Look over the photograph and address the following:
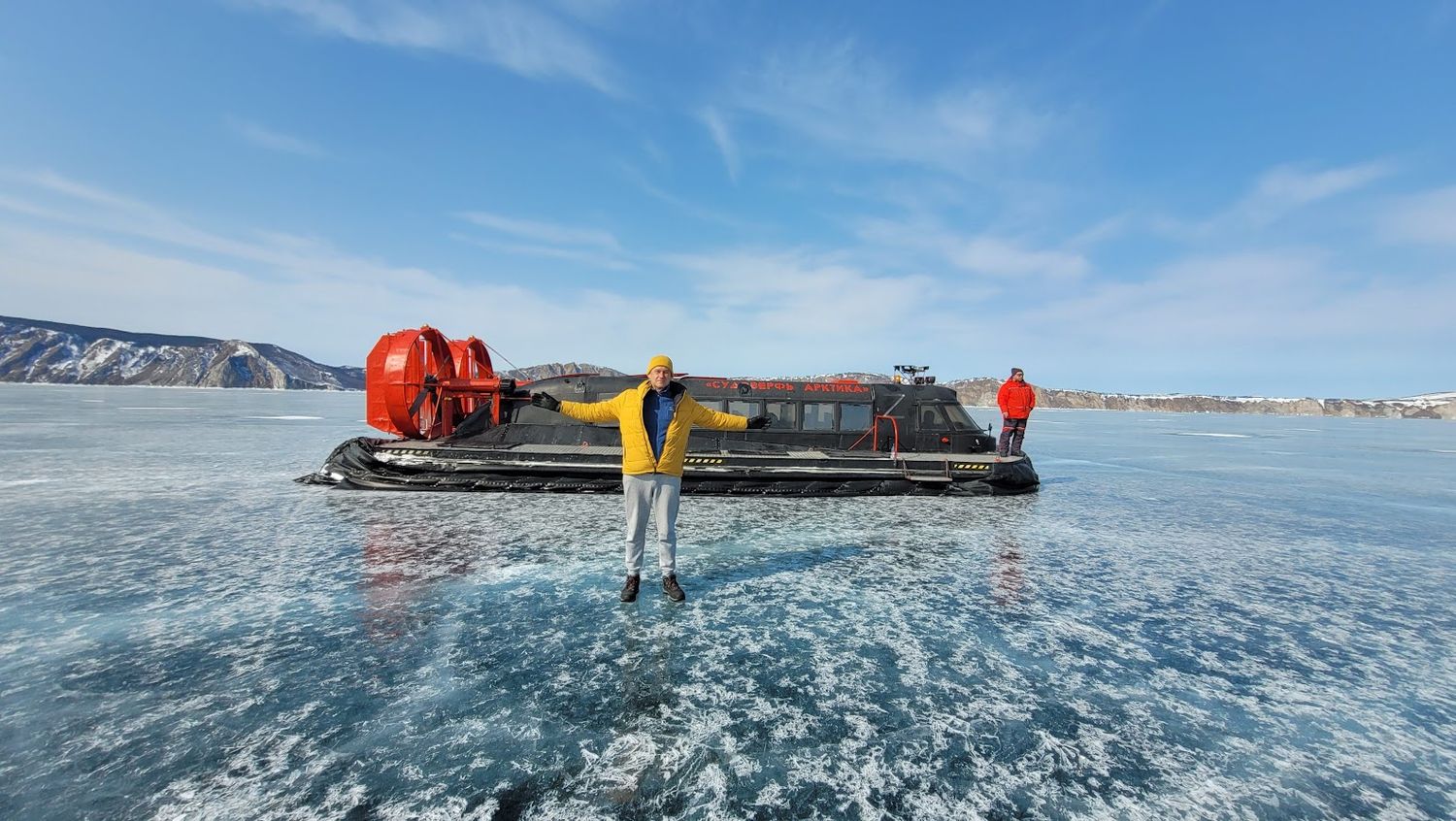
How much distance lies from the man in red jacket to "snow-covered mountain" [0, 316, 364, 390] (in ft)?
592

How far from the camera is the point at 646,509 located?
169 inches

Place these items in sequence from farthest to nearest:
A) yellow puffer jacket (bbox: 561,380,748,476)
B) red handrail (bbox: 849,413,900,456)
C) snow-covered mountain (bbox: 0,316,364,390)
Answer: snow-covered mountain (bbox: 0,316,364,390), red handrail (bbox: 849,413,900,456), yellow puffer jacket (bbox: 561,380,748,476)

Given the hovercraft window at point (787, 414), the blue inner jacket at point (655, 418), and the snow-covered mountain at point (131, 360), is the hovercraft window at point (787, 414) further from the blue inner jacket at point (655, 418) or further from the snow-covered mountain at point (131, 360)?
the snow-covered mountain at point (131, 360)

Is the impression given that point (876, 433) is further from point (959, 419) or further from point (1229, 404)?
point (1229, 404)

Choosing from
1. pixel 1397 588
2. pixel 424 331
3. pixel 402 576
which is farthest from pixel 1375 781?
pixel 424 331

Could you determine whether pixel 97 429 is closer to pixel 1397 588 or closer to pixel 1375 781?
pixel 1375 781

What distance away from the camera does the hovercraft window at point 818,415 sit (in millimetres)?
10453

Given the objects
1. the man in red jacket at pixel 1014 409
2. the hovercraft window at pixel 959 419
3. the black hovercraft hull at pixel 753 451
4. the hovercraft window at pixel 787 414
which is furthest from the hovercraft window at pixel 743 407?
the man in red jacket at pixel 1014 409

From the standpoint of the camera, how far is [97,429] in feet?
58.1

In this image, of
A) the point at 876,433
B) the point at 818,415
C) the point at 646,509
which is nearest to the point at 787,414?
the point at 818,415

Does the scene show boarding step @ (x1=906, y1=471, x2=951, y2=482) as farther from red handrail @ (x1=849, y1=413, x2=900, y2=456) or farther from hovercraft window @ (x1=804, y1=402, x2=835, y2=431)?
hovercraft window @ (x1=804, y1=402, x2=835, y2=431)

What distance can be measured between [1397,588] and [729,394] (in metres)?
7.76

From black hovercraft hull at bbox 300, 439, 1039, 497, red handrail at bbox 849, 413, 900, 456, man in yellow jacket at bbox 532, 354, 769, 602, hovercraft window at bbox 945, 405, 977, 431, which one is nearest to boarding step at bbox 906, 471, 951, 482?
black hovercraft hull at bbox 300, 439, 1039, 497

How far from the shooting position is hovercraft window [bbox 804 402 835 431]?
34.3ft
